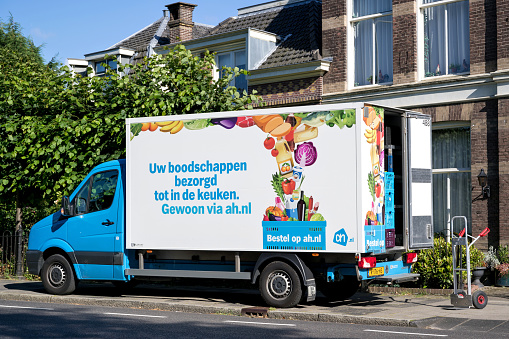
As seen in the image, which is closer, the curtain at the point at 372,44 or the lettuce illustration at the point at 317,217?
the lettuce illustration at the point at 317,217

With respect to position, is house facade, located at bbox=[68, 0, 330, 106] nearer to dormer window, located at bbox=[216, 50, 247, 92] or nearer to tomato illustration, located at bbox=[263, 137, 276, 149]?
dormer window, located at bbox=[216, 50, 247, 92]

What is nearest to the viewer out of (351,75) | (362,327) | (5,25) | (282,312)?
(362,327)

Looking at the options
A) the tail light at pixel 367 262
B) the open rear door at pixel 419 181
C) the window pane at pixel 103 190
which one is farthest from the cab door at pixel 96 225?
the open rear door at pixel 419 181

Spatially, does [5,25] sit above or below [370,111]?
above

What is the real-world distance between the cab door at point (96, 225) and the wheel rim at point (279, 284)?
3024 mm

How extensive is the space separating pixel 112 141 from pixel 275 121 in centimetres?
548

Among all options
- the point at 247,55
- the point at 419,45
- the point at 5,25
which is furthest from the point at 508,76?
the point at 5,25

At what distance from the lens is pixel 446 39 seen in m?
16.3

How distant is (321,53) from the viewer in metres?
18.6

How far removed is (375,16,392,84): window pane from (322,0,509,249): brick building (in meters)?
0.02

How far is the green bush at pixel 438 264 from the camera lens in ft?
44.9

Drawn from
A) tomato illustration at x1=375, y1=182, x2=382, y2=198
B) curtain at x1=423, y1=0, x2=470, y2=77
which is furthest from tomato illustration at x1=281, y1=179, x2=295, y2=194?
curtain at x1=423, y1=0, x2=470, y2=77

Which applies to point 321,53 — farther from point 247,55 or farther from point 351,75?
point 247,55

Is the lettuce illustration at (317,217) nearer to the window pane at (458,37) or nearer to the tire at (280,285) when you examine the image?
the tire at (280,285)
